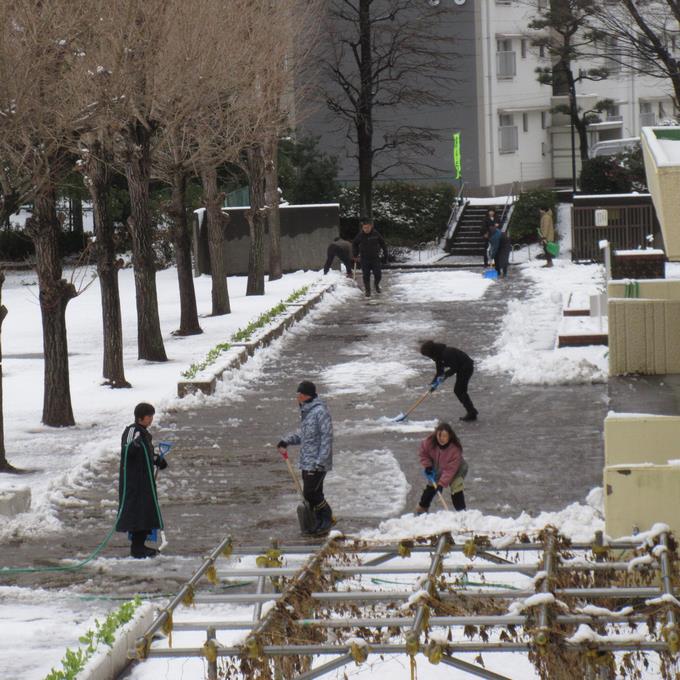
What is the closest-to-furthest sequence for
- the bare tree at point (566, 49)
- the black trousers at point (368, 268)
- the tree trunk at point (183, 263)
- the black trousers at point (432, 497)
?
the black trousers at point (432, 497) < the tree trunk at point (183, 263) < the black trousers at point (368, 268) < the bare tree at point (566, 49)

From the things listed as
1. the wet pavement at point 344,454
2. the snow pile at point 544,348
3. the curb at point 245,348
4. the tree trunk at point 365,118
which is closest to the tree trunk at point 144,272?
the curb at point 245,348

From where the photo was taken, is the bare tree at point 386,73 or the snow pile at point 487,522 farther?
Result: the bare tree at point 386,73

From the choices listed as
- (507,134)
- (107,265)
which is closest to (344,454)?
(107,265)

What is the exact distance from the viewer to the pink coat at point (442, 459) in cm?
1246

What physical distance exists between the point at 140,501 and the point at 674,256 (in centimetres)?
498

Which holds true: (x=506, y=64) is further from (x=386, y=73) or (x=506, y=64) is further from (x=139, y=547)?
(x=139, y=547)

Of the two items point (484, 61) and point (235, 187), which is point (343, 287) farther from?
point (484, 61)

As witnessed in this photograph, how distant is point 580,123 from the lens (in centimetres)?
5066

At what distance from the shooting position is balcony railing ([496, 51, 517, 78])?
5144 cm

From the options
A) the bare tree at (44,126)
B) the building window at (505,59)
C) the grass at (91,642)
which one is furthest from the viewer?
the building window at (505,59)

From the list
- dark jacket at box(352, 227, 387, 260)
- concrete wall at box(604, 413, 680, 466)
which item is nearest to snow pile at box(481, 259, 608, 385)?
dark jacket at box(352, 227, 387, 260)

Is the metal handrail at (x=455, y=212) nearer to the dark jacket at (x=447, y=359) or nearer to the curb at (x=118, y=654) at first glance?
the dark jacket at (x=447, y=359)

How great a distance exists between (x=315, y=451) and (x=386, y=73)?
40039 millimetres

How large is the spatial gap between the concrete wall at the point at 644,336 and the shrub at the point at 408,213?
24377 millimetres
